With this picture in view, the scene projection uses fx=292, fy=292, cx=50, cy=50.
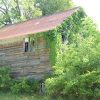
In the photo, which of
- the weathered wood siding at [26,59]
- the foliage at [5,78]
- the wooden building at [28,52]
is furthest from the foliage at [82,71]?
the foliage at [5,78]

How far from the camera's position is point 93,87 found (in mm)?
17062

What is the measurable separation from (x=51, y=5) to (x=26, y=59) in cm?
2665

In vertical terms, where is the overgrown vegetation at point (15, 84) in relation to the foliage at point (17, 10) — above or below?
below

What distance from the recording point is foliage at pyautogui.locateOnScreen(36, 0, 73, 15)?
50.5 m

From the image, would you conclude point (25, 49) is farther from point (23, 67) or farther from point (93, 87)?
point (93, 87)

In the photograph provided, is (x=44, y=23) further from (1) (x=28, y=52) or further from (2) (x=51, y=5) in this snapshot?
(2) (x=51, y=5)

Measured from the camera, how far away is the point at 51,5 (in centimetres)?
5072

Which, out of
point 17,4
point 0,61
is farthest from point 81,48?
point 17,4

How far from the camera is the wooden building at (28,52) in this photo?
24422 millimetres

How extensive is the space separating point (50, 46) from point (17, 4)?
27997 mm

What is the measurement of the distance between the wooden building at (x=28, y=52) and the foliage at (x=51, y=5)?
2230 cm

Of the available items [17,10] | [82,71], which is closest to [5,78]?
[82,71]

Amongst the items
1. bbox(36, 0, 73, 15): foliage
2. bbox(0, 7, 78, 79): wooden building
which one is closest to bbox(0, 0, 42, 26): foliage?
bbox(36, 0, 73, 15): foliage

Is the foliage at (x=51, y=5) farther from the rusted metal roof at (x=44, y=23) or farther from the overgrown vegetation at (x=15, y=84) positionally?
the overgrown vegetation at (x=15, y=84)
